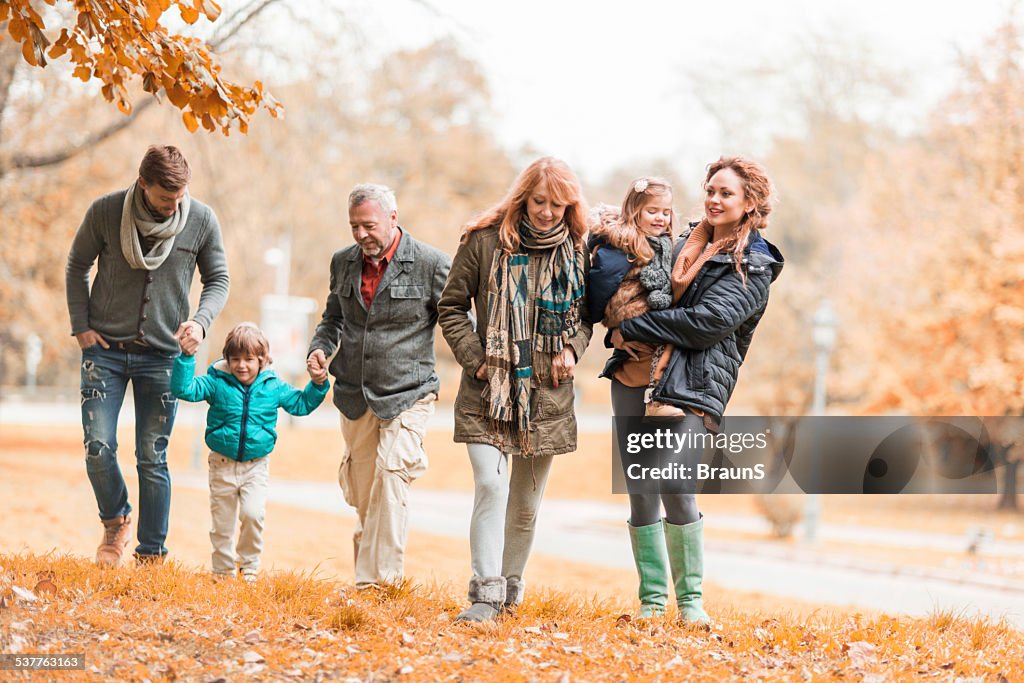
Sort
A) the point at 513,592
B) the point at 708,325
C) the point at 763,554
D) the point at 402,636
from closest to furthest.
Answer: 1. the point at 402,636
2. the point at 708,325
3. the point at 513,592
4. the point at 763,554

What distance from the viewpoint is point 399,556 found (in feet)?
16.6

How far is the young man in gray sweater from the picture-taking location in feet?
17.4

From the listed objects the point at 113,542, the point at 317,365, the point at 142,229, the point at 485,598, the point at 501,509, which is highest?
the point at 142,229

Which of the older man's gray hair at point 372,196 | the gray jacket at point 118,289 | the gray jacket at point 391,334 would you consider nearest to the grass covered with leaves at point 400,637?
the gray jacket at point 391,334

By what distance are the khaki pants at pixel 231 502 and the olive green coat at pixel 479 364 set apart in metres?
1.33

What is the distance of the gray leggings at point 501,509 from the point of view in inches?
179

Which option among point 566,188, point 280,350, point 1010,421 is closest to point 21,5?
point 566,188

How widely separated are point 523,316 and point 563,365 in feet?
0.86

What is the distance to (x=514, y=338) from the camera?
4566mm

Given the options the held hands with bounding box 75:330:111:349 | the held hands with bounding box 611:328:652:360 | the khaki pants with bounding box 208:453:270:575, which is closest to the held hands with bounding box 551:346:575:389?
the held hands with bounding box 611:328:652:360

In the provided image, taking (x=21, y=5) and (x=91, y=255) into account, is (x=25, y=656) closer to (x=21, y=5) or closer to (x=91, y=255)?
(x=91, y=255)

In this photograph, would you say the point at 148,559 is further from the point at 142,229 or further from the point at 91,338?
the point at 142,229

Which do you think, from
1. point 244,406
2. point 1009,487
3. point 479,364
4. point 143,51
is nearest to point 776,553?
point 1009,487

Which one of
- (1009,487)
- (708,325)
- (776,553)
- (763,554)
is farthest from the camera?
(1009,487)
